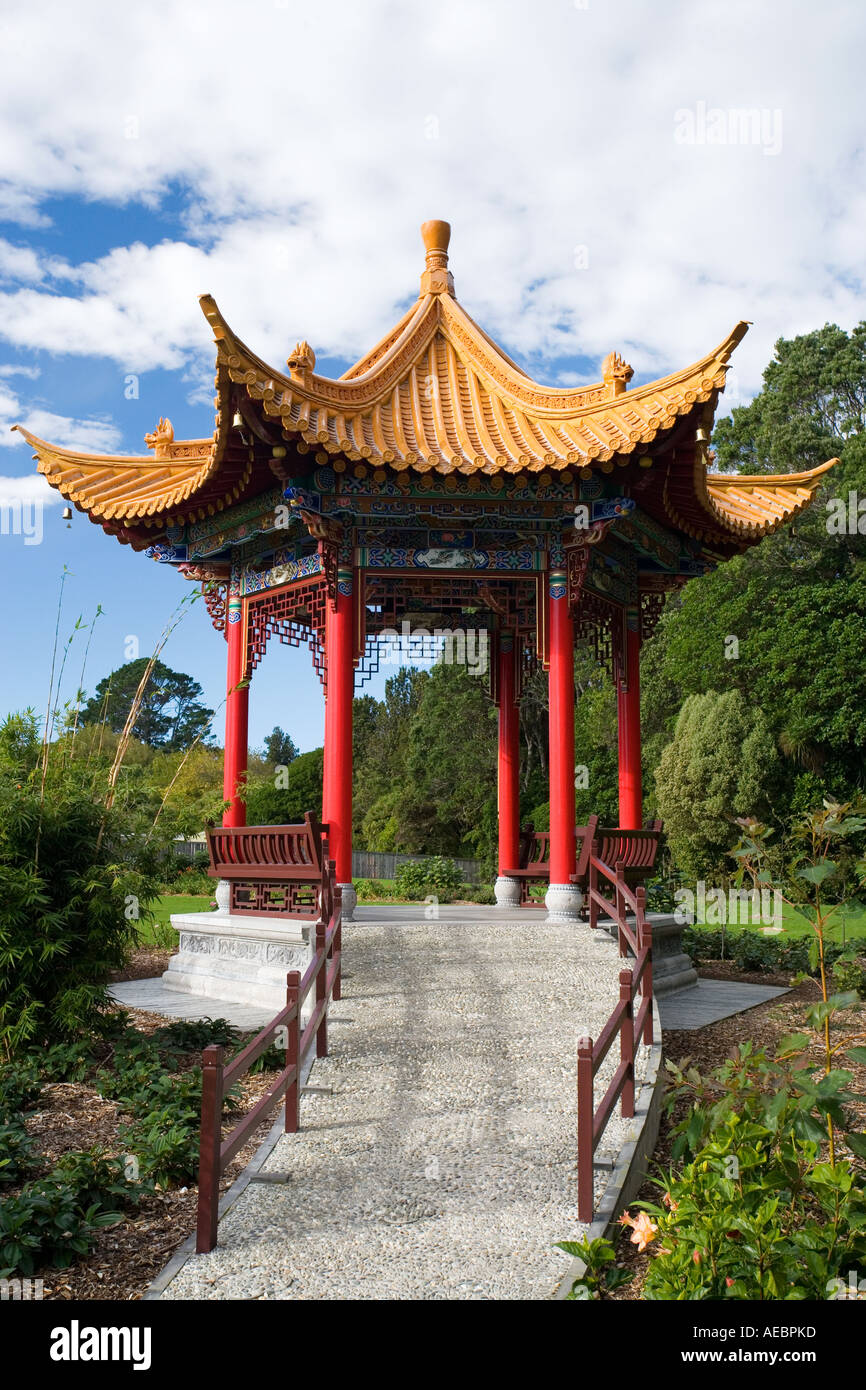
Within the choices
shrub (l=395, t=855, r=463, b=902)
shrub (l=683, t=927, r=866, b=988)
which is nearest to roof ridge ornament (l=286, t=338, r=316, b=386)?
shrub (l=683, t=927, r=866, b=988)

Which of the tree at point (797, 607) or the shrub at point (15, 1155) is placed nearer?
the shrub at point (15, 1155)

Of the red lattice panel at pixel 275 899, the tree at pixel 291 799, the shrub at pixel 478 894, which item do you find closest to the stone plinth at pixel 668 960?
the red lattice panel at pixel 275 899

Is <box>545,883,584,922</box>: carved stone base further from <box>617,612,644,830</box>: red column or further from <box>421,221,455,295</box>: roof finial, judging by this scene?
<box>421,221,455,295</box>: roof finial

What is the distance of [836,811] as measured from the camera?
4.34 meters

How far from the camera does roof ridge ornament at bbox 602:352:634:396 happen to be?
10.2 m

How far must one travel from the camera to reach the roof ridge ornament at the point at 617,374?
33.5 ft

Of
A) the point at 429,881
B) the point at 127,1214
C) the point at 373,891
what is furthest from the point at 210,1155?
the point at 373,891

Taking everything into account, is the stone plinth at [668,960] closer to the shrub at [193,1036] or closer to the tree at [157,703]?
the shrub at [193,1036]

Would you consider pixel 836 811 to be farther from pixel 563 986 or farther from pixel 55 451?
pixel 55 451

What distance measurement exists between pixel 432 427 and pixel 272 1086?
660 cm

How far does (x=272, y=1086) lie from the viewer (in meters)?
5.14

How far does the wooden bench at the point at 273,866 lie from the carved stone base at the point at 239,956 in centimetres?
22

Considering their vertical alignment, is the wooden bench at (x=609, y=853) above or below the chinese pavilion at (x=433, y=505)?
below

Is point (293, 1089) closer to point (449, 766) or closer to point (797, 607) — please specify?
point (797, 607)
